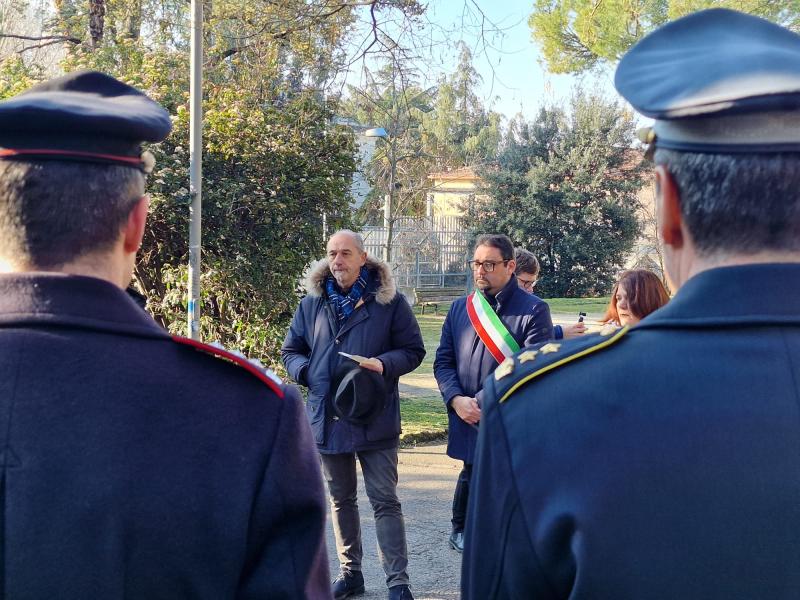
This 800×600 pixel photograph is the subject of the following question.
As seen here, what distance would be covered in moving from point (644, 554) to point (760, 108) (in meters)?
0.62

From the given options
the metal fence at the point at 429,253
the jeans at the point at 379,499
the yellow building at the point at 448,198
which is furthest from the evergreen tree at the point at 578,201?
the jeans at the point at 379,499

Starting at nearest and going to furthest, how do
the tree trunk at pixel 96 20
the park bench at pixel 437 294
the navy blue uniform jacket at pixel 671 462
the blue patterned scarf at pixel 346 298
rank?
the navy blue uniform jacket at pixel 671 462 < the blue patterned scarf at pixel 346 298 < the tree trunk at pixel 96 20 < the park bench at pixel 437 294

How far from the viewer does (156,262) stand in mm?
9078

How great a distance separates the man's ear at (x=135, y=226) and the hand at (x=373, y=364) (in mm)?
3044

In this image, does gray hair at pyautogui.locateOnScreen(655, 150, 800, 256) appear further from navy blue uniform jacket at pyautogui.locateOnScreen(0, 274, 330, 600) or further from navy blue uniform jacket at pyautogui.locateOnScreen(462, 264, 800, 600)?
navy blue uniform jacket at pyautogui.locateOnScreen(0, 274, 330, 600)

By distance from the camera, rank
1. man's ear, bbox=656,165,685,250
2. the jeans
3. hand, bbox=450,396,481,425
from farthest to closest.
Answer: hand, bbox=450,396,481,425 < the jeans < man's ear, bbox=656,165,685,250

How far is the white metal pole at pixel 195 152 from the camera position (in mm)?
7602

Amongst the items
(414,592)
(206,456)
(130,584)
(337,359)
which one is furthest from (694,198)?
(414,592)

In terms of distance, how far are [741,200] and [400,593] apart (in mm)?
3813

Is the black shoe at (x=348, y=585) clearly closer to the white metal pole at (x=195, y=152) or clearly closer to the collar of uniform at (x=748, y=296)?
the white metal pole at (x=195, y=152)

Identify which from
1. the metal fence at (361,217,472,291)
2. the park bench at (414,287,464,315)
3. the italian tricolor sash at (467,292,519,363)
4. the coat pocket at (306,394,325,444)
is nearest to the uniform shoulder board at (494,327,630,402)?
the coat pocket at (306,394,325,444)

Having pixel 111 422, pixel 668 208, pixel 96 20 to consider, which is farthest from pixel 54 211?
pixel 96 20

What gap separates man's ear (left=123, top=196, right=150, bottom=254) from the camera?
151 centimetres

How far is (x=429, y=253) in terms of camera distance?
24.7 meters
